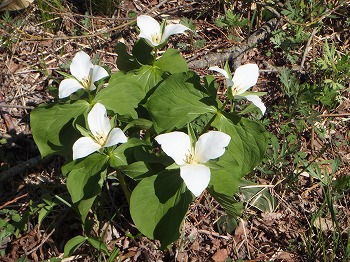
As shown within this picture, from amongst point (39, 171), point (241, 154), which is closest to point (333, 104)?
point (241, 154)

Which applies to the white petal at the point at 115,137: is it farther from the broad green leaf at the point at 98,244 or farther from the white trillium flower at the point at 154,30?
the broad green leaf at the point at 98,244

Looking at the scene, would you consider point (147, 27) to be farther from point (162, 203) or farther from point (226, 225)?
point (226, 225)

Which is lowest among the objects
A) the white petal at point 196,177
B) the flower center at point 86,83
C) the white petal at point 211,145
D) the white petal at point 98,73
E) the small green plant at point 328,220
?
the small green plant at point 328,220

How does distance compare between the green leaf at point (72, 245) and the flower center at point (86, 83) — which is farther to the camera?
the green leaf at point (72, 245)

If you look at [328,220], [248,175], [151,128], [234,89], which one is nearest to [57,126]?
[151,128]

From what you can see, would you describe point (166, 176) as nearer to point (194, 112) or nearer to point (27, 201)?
point (194, 112)

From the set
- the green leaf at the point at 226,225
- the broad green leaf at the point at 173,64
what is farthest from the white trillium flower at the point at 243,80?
the green leaf at the point at 226,225
